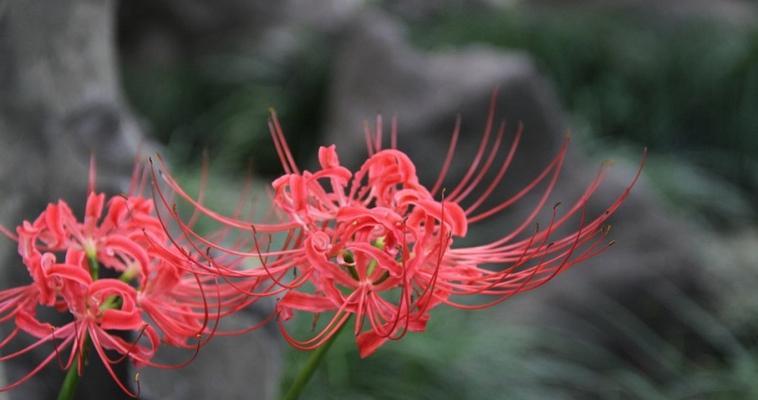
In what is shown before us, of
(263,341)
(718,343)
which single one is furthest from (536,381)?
(263,341)

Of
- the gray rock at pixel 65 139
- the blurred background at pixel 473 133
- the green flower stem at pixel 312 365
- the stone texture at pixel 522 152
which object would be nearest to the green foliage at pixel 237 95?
A: the blurred background at pixel 473 133

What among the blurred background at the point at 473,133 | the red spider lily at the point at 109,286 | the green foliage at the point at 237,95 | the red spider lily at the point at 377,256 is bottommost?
the green foliage at the point at 237,95

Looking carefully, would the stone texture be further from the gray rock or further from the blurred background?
the gray rock

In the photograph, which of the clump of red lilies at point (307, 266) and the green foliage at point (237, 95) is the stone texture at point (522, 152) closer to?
the green foliage at point (237, 95)

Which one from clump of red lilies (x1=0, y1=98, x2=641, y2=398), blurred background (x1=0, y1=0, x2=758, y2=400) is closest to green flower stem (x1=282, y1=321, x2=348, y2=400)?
clump of red lilies (x1=0, y1=98, x2=641, y2=398)

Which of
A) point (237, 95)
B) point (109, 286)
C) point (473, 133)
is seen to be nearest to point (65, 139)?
point (109, 286)

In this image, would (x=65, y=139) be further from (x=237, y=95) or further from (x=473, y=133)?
(x=237, y=95)
